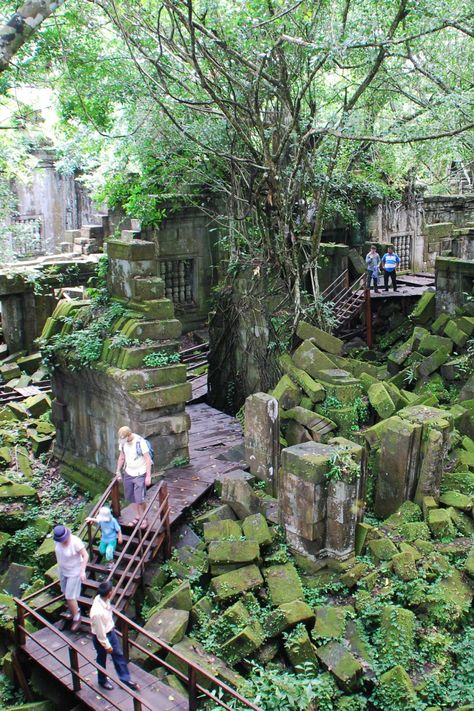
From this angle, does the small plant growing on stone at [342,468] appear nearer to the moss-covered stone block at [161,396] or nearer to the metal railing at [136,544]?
the metal railing at [136,544]

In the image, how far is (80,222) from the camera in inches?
1219

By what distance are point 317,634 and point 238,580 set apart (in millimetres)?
1217

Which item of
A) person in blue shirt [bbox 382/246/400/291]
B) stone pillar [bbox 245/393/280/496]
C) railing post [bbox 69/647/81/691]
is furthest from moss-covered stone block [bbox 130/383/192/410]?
person in blue shirt [bbox 382/246/400/291]

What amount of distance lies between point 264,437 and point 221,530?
1.77 m

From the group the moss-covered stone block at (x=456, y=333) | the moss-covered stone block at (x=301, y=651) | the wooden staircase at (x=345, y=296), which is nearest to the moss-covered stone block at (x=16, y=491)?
the moss-covered stone block at (x=301, y=651)

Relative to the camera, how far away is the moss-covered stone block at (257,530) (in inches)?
375

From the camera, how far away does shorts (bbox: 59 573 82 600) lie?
8.37 meters

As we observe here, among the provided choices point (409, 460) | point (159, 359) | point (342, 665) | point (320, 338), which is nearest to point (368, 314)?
point (320, 338)

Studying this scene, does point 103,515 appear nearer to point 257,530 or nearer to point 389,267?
point 257,530

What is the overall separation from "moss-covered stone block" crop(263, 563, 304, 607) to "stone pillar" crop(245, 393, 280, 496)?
6.16ft

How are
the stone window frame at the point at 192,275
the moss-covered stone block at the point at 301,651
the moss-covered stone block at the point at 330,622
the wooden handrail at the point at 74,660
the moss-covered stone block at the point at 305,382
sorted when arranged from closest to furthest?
the wooden handrail at the point at 74,660
the moss-covered stone block at the point at 301,651
the moss-covered stone block at the point at 330,622
the moss-covered stone block at the point at 305,382
the stone window frame at the point at 192,275

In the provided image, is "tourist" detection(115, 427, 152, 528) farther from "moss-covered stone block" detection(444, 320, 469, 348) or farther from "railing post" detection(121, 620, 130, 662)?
"moss-covered stone block" detection(444, 320, 469, 348)

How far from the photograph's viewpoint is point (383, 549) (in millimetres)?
9219

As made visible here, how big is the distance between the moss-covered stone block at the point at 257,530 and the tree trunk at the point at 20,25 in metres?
6.28
